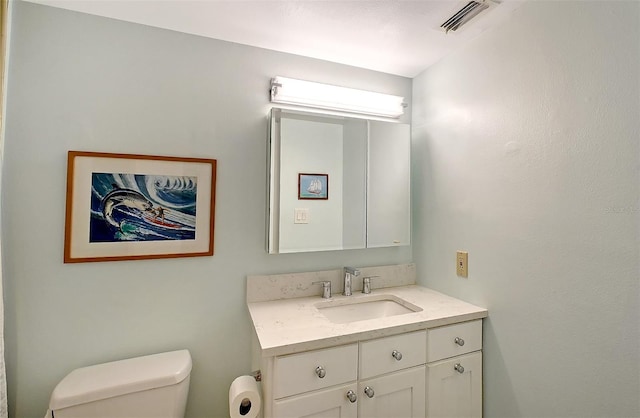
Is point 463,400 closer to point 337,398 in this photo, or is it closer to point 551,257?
point 337,398

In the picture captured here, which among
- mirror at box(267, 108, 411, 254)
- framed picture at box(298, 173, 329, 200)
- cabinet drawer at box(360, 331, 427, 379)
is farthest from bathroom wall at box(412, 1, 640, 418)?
framed picture at box(298, 173, 329, 200)

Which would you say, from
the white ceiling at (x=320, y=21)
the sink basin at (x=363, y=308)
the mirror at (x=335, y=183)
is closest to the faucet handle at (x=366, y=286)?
the sink basin at (x=363, y=308)

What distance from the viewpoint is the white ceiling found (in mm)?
1258

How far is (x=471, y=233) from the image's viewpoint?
151 centimetres

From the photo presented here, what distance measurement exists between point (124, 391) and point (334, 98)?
167 centimetres

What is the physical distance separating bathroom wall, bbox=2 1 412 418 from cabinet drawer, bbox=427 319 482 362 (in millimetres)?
719

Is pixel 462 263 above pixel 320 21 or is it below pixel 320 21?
below

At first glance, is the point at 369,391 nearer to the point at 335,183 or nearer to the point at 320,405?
the point at 320,405

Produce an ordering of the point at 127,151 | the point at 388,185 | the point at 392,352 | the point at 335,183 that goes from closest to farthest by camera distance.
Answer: the point at 392,352, the point at 127,151, the point at 335,183, the point at 388,185

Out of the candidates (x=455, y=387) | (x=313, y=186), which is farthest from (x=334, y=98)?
(x=455, y=387)

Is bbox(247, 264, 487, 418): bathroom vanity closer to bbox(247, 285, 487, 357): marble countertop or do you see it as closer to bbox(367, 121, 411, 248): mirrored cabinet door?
bbox(247, 285, 487, 357): marble countertop

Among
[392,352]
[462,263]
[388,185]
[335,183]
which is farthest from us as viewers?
[388,185]

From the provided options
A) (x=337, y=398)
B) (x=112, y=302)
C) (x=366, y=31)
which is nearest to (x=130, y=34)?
(x=366, y=31)

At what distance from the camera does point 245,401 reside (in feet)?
3.85
